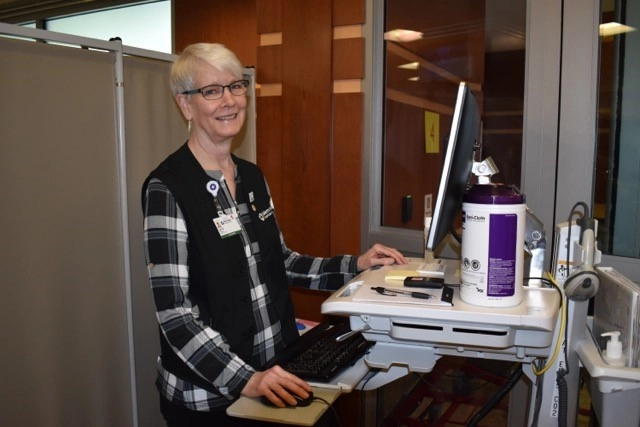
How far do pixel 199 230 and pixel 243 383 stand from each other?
0.39 m

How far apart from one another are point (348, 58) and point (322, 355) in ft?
4.50

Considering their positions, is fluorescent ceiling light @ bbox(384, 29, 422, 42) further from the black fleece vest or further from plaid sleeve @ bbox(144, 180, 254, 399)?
plaid sleeve @ bbox(144, 180, 254, 399)

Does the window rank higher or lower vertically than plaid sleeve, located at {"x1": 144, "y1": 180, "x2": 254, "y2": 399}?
higher

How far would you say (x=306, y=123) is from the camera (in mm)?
2428

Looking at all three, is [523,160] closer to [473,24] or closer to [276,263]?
[473,24]

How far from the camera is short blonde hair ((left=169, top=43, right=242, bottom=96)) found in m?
1.55

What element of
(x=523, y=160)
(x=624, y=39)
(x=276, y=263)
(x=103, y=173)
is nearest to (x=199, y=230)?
(x=276, y=263)

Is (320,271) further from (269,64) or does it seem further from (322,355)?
(269,64)

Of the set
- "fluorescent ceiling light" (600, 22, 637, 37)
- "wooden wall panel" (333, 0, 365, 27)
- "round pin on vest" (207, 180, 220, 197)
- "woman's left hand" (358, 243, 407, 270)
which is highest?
"wooden wall panel" (333, 0, 365, 27)

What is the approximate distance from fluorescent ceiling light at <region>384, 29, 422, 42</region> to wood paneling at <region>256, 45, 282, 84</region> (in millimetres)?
477

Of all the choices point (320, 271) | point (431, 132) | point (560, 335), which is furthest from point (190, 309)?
point (431, 132)

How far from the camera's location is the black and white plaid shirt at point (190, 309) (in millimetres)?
1315

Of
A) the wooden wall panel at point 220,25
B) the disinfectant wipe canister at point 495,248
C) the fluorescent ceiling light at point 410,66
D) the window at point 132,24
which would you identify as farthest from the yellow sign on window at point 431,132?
the window at point 132,24

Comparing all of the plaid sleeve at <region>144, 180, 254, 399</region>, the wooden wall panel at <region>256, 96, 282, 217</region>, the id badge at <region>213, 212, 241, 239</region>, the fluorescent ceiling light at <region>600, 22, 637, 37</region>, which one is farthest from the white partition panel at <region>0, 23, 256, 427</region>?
the fluorescent ceiling light at <region>600, 22, 637, 37</region>
